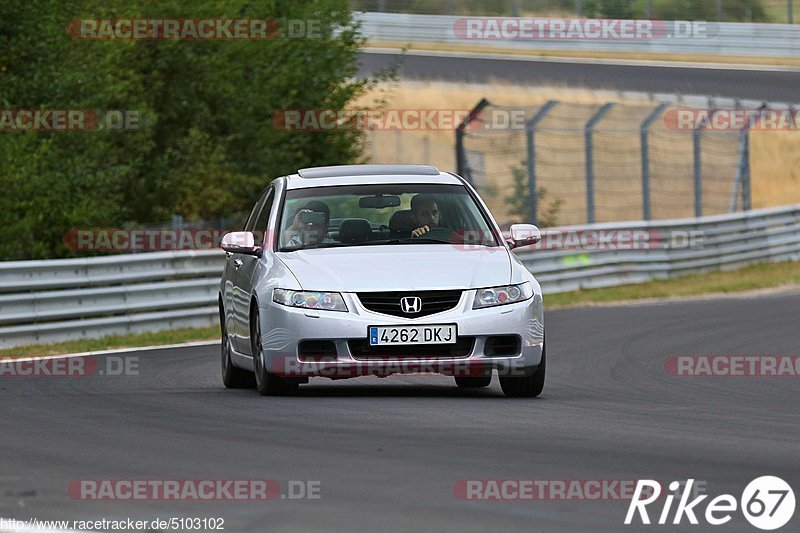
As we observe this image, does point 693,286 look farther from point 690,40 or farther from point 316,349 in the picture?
point 690,40

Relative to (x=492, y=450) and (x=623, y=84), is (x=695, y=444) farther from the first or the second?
(x=623, y=84)

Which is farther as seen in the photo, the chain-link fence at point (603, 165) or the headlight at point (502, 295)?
the chain-link fence at point (603, 165)

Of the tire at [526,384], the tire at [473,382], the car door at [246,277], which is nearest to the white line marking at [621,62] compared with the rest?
the car door at [246,277]

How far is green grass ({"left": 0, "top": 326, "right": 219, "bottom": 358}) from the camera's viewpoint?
56.5 ft

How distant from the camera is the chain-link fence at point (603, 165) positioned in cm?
2636

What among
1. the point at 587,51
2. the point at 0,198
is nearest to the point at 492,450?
the point at 0,198

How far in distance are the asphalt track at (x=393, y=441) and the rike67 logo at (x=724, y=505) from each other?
0.23ft

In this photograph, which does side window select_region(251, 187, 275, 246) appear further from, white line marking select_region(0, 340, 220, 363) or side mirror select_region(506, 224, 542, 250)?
white line marking select_region(0, 340, 220, 363)

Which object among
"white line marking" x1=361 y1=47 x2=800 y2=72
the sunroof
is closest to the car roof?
the sunroof

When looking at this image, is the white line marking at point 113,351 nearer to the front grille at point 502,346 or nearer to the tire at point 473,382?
the tire at point 473,382

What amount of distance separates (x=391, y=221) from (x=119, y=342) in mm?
7007

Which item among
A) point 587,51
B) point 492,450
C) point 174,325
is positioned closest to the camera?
point 492,450

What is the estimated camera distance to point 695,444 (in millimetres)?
8516

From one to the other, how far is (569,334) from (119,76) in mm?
11603
